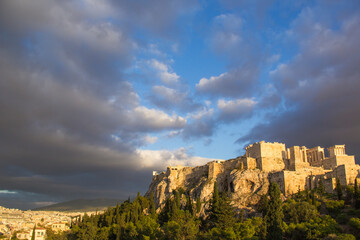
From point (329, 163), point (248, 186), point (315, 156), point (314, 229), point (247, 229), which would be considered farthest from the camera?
point (315, 156)

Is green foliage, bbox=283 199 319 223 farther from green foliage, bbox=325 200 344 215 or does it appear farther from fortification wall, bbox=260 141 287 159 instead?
fortification wall, bbox=260 141 287 159

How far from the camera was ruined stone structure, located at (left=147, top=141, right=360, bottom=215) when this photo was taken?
7912 centimetres

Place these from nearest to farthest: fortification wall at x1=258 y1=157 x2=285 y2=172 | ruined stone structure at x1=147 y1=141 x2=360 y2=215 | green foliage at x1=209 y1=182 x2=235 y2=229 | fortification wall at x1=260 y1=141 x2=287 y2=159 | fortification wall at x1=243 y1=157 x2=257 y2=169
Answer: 1. green foliage at x1=209 y1=182 x2=235 y2=229
2. ruined stone structure at x1=147 y1=141 x2=360 y2=215
3. fortification wall at x1=258 y1=157 x2=285 y2=172
4. fortification wall at x1=243 y1=157 x2=257 y2=169
5. fortification wall at x1=260 y1=141 x2=287 y2=159

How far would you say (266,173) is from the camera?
84.9 metres

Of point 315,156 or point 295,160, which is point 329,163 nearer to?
point 315,156

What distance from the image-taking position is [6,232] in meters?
141

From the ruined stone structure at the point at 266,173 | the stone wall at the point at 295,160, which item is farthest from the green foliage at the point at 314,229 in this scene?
the stone wall at the point at 295,160

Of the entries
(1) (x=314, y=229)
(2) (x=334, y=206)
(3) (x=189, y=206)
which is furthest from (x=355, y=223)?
(3) (x=189, y=206)

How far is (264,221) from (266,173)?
25.8 metres

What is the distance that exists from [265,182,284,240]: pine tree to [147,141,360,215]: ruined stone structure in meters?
14.4

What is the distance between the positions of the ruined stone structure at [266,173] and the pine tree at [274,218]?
1437 centimetres

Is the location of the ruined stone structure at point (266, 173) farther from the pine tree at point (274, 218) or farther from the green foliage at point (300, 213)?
the pine tree at point (274, 218)

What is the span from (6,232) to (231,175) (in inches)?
4130

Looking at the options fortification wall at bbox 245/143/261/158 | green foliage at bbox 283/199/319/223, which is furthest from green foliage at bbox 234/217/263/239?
fortification wall at bbox 245/143/261/158
